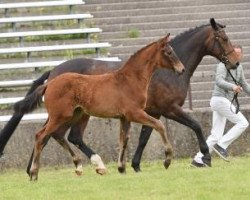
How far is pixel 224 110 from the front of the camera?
16.0 metres

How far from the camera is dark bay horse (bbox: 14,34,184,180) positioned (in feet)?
43.5

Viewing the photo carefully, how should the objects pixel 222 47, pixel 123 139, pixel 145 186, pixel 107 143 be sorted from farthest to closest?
1. pixel 107 143
2. pixel 222 47
3. pixel 123 139
4. pixel 145 186

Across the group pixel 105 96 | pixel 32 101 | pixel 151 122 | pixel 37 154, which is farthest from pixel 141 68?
pixel 37 154

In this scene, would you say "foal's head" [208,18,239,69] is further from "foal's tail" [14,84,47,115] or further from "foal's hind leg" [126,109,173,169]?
"foal's tail" [14,84,47,115]

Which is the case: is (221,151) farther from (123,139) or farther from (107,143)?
(123,139)

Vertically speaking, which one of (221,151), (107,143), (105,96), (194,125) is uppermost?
(105,96)

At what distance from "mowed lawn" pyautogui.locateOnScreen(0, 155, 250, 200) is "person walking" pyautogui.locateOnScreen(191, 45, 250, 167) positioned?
74.7 inches

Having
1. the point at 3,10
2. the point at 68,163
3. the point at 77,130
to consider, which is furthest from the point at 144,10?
the point at 77,130

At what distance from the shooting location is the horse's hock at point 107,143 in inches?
656

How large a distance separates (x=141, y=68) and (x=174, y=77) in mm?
1501

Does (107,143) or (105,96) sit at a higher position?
(105,96)

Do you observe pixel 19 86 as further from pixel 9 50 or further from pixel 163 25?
pixel 163 25

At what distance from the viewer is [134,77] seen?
44.8 ft

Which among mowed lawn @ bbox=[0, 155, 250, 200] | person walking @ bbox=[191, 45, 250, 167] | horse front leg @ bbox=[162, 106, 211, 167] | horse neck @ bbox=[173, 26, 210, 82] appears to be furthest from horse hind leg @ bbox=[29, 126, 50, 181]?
person walking @ bbox=[191, 45, 250, 167]
